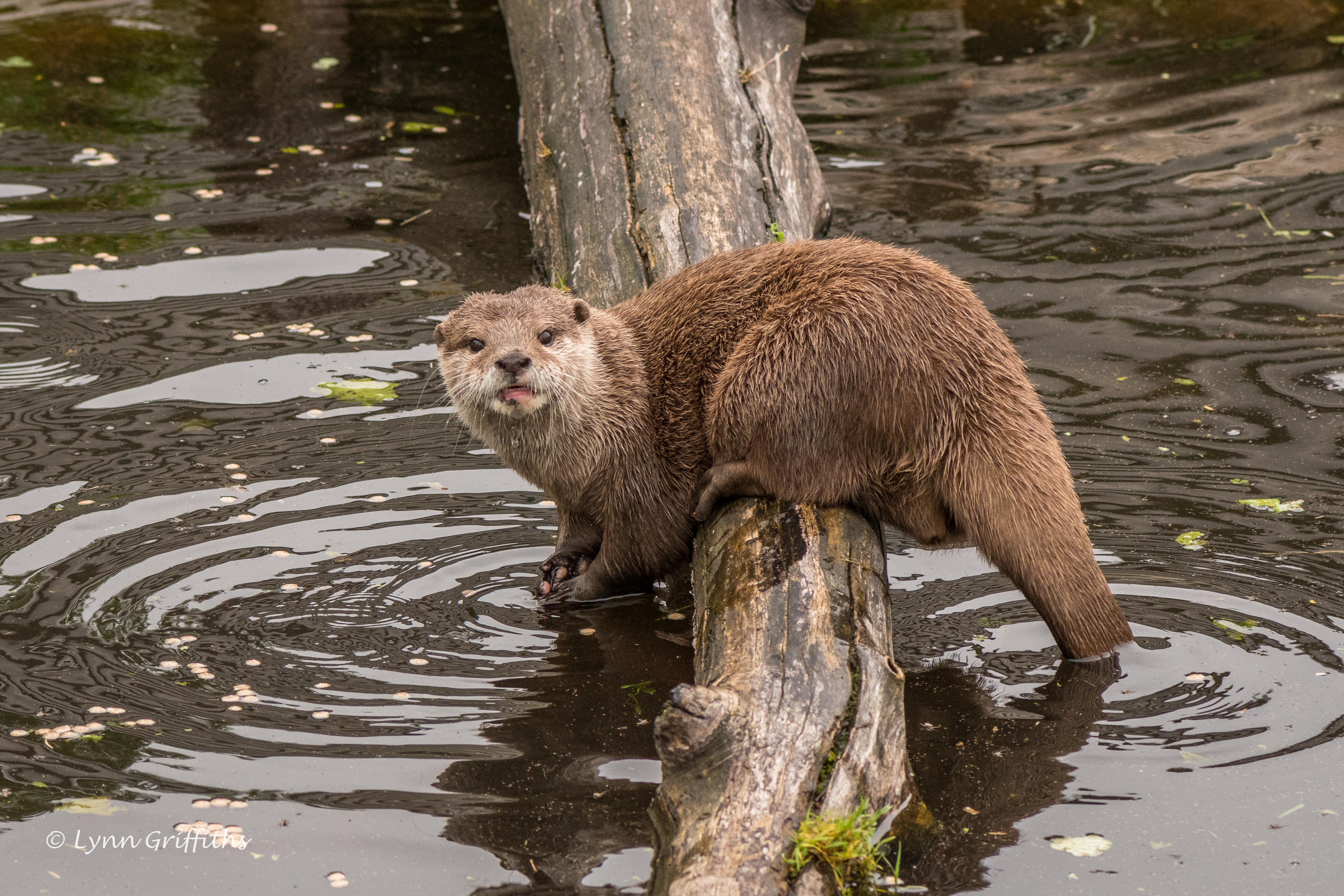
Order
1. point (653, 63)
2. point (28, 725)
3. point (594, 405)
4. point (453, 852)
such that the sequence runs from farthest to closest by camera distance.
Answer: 1. point (653, 63)
2. point (594, 405)
3. point (28, 725)
4. point (453, 852)

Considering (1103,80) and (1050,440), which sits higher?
(1103,80)

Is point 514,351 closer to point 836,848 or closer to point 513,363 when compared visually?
point 513,363

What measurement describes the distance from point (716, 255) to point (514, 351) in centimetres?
71

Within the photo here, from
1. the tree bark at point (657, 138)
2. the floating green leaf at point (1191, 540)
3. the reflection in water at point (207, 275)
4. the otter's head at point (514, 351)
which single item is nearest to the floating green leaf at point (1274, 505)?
the floating green leaf at point (1191, 540)

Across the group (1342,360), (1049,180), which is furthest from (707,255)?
(1049,180)

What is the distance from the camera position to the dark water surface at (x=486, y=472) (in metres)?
2.64

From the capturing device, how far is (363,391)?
4723 millimetres

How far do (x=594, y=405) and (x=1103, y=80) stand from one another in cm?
525

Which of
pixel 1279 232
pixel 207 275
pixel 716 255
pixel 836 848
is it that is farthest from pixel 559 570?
pixel 1279 232

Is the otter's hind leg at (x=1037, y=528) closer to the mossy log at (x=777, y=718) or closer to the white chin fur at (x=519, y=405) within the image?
the mossy log at (x=777, y=718)

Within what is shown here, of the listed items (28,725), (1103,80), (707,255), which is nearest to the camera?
(28,725)

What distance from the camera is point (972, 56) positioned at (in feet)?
25.9

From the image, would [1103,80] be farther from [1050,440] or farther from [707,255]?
[1050,440]

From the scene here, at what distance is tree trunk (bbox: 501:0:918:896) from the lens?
7.25 feet
